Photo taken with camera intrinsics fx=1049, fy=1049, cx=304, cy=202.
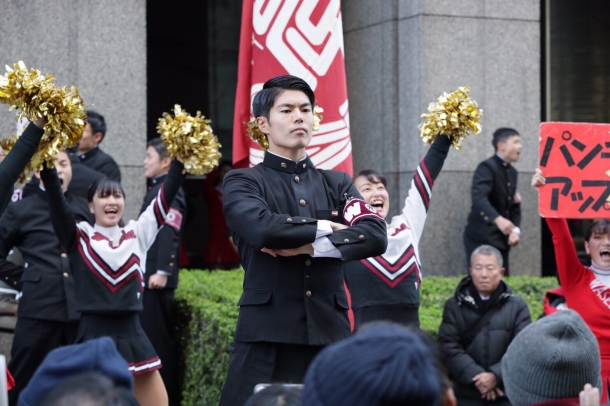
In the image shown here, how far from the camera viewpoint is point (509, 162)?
9.80 metres

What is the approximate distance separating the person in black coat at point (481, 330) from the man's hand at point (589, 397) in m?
4.27

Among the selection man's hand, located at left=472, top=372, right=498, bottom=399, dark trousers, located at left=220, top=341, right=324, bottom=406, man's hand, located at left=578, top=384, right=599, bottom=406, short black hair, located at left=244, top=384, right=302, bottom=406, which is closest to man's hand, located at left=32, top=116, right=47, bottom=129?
dark trousers, located at left=220, top=341, right=324, bottom=406

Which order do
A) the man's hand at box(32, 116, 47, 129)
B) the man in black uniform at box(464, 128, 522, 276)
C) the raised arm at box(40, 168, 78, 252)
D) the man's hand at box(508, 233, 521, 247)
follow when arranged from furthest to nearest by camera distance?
1. the man in black uniform at box(464, 128, 522, 276)
2. the man's hand at box(508, 233, 521, 247)
3. the raised arm at box(40, 168, 78, 252)
4. the man's hand at box(32, 116, 47, 129)

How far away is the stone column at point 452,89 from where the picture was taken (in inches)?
401

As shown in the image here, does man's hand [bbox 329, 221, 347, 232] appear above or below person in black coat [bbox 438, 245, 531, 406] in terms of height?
above

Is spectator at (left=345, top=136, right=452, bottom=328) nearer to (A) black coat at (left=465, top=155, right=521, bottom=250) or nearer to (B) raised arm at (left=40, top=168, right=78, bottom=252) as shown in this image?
(B) raised arm at (left=40, top=168, right=78, bottom=252)

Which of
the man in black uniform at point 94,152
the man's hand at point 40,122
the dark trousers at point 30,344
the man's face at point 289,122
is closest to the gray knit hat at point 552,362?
the man's face at point 289,122

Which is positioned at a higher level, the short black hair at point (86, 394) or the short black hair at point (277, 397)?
the short black hair at point (86, 394)

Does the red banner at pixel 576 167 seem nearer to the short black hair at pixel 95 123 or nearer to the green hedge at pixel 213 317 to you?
the green hedge at pixel 213 317

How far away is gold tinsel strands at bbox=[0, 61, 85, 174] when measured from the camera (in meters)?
4.71

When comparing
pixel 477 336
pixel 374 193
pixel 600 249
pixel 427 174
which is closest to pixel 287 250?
pixel 427 174

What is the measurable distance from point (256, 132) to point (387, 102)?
5.91 metres

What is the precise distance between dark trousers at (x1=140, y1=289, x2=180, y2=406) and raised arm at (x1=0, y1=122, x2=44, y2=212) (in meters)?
3.19

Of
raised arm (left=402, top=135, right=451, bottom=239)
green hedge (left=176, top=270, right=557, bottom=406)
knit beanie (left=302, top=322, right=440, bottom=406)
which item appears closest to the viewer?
knit beanie (left=302, top=322, right=440, bottom=406)
